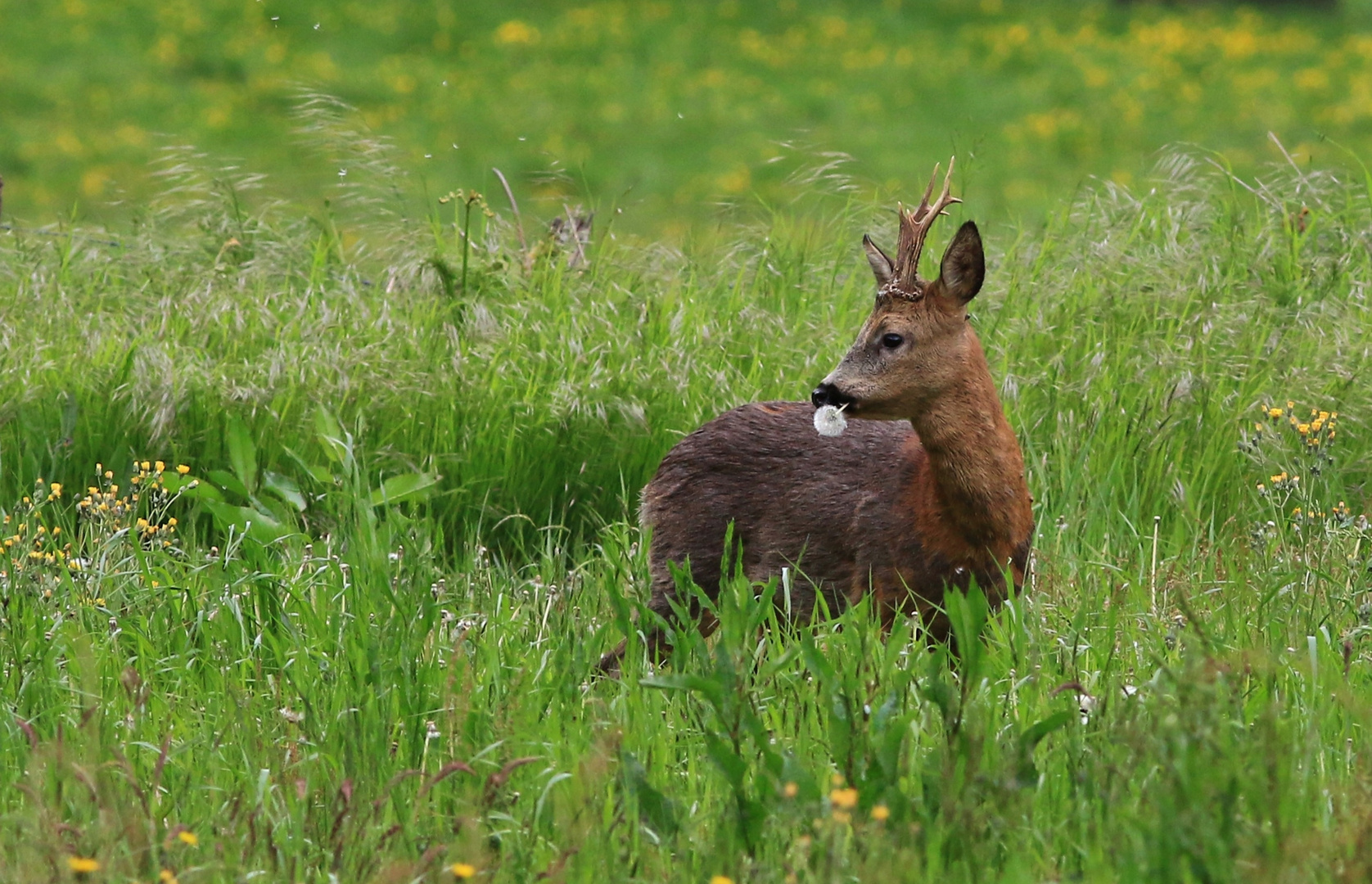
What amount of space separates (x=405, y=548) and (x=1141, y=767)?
5.65 feet

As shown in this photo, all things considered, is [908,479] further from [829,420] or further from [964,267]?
[964,267]

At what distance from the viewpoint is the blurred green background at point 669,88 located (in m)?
14.3

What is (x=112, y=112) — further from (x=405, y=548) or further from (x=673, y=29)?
(x=405, y=548)

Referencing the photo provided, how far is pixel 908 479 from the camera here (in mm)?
4430

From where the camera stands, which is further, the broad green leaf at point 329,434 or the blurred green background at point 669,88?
the blurred green background at point 669,88

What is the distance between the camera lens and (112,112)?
1539 cm

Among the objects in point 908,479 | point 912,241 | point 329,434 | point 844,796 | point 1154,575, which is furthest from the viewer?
point 329,434

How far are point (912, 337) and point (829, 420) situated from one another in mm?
280

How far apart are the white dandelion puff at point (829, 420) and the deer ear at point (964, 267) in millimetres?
411

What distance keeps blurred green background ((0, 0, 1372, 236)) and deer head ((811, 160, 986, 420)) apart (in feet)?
23.8

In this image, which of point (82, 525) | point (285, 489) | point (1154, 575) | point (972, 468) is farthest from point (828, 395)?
point (82, 525)

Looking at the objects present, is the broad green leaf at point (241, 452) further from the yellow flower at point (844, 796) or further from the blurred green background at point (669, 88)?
the blurred green background at point (669, 88)

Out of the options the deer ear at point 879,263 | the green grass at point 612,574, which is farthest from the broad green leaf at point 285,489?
the deer ear at point 879,263

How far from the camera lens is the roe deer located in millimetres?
4219
